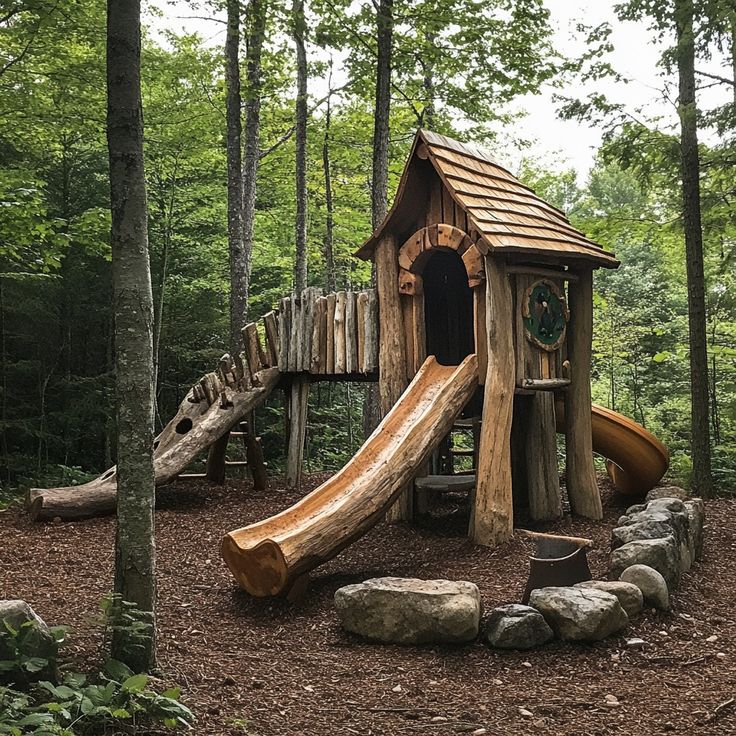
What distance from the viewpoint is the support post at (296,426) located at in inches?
393

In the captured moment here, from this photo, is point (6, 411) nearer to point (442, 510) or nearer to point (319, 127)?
point (442, 510)

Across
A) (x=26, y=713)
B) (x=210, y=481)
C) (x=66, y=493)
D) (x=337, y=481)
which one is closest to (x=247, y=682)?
(x=26, y=713)

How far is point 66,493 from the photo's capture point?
8.23m

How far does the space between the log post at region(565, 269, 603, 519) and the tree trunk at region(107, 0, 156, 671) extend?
581cm

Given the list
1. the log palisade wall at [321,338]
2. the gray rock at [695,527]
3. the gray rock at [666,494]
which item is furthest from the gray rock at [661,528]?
the log palisade wall at [321,338]

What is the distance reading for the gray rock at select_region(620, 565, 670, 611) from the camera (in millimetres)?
5355

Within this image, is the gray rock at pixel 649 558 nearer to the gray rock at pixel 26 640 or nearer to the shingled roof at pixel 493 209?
the shingled roof at pixel 493 209

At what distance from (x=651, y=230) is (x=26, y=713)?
10.2 meters

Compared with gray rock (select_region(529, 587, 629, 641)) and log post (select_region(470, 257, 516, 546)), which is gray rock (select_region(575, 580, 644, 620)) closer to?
gray rock (select_region(529, 587, 629, 641))

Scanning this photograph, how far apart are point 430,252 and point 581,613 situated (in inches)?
177

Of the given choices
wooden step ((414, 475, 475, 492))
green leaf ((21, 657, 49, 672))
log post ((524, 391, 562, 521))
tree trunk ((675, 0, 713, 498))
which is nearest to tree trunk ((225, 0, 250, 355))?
wooden step ((414, 475, 475, 492))

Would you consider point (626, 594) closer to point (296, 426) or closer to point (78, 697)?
point (78, 697)

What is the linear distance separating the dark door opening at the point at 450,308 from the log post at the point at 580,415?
1.66 metres

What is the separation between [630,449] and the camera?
29.9 ft
